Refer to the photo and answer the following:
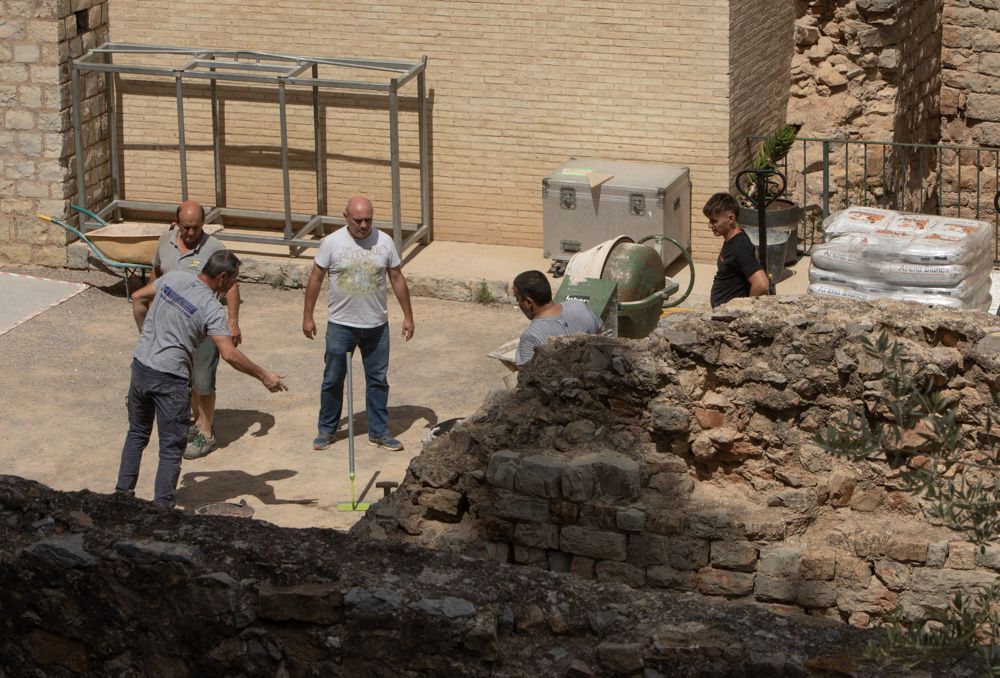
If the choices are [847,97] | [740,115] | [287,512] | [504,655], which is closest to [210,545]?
[504,655]

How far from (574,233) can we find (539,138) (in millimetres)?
1066

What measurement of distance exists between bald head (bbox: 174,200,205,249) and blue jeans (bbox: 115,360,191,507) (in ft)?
5.27

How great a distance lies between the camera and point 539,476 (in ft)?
26.1

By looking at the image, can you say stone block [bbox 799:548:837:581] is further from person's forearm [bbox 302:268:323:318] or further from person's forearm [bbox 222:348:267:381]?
person's forearm [bbox 302:268:323:318]

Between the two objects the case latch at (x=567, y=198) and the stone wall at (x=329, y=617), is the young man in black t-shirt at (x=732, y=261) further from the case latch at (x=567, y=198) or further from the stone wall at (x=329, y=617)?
the stone wall at (x=329, y=617)

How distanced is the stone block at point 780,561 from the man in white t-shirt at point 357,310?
12.3ft

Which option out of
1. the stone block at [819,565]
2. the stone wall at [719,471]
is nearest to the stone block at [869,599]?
the stone wall at [719,471]

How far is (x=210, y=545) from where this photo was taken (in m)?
5.82

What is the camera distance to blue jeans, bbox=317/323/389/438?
10852 mm

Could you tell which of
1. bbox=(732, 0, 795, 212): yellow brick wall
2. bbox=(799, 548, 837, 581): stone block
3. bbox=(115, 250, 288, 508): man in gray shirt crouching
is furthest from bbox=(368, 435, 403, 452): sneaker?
bbox=(732, 0, 795, 212): yellow brick wall

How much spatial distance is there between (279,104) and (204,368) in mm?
4867

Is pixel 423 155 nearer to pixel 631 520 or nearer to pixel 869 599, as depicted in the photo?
pixel 631 520

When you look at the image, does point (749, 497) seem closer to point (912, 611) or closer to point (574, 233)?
point (912, 611)

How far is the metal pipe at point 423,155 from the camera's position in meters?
15.1
